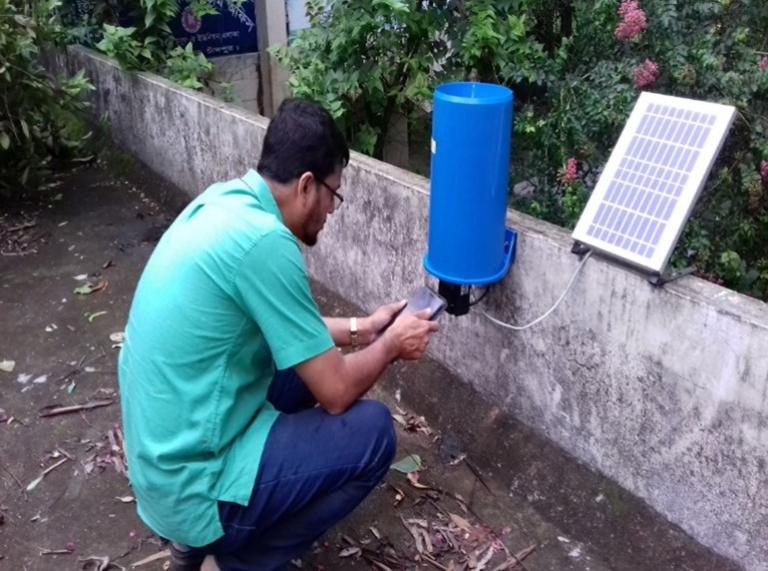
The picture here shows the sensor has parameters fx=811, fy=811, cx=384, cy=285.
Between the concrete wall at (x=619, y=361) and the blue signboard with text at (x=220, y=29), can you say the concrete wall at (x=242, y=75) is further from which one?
the concrete wall at (x=619, y=361)

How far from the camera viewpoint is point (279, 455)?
97.1 inches

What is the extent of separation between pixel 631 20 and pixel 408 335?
5.56ft

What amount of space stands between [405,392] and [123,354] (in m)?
1.59

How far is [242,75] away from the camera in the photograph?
801 centimetres

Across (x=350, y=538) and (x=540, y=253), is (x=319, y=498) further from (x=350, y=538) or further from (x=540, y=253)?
(x=540, y=253)

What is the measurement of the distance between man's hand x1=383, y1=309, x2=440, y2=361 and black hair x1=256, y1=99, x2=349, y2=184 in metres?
0.57

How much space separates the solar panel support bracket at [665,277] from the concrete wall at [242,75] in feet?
A: 19.0

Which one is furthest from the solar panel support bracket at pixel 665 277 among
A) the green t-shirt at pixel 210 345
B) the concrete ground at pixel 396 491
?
the green t-shirt at pixel 210 345

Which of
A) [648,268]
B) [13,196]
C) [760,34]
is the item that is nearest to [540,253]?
[648,268]

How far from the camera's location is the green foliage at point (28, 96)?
18.6ft

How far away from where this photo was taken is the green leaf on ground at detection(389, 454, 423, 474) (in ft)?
11.1

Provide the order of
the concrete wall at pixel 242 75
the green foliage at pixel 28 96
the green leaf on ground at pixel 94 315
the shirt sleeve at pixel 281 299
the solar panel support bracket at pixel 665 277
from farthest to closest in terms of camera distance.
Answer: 1. the concrete wall at pixel 242 75
2. the green foliage at pixel 28 96
3. the green leaf on ground at pixel 94 315
4. the solar panel support bracket at pixel 665 277
5. the shirt sleeve at pixel 281 299

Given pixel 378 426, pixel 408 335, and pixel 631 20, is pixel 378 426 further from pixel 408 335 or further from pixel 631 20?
pixel 631 20

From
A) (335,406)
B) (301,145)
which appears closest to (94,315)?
(335,406)
